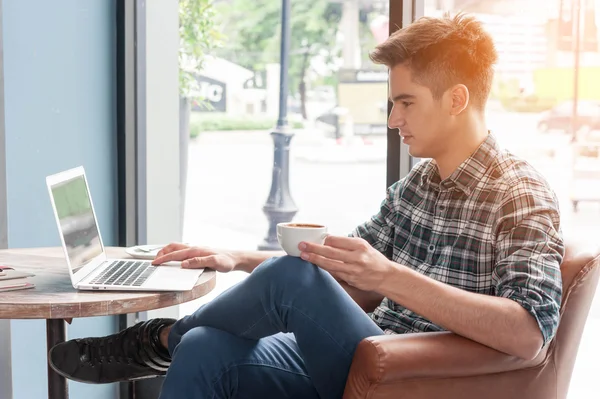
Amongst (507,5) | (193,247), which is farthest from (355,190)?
(193,247)

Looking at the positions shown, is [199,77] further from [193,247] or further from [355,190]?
[193,247]

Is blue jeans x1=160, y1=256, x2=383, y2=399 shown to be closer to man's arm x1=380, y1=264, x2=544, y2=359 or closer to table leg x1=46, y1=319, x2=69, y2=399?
man's arm x1=380, y1=264, x2=544, y2=359

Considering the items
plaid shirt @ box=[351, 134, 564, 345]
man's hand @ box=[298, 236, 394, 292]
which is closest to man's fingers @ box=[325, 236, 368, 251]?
man's hand @ box=[298, 236, 394, 292]

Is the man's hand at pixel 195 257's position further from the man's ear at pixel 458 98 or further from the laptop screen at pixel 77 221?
the man's ear at pixel 458 98

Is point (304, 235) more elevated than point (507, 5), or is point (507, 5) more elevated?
point (507, 5)

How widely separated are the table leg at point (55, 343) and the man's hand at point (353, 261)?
0.66 metres

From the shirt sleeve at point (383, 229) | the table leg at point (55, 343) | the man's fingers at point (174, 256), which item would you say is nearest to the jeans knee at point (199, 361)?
the man's fingers at point (174, 256)

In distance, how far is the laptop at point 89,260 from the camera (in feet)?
5.19

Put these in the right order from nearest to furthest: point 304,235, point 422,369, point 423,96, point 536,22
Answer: point 422,369, point 304,235, point 423,96, point 536,22

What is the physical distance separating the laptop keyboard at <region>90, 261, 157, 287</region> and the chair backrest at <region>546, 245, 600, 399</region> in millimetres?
894

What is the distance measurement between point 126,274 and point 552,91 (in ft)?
4.60

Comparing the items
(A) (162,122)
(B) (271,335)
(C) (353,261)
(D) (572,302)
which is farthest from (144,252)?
(A) (162,122)

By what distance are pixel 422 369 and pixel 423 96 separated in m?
0.67

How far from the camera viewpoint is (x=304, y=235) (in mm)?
1558
